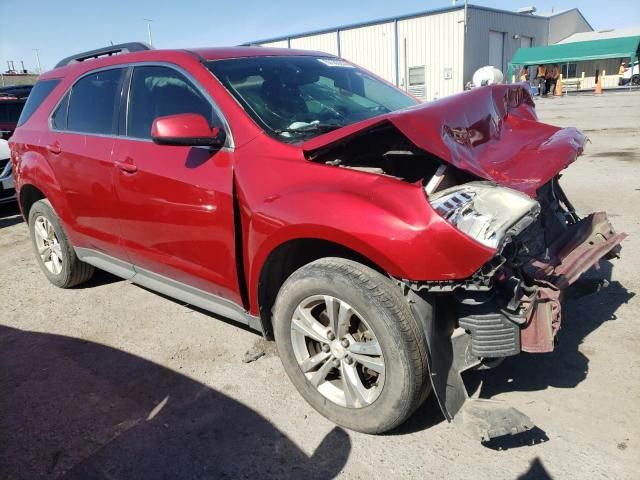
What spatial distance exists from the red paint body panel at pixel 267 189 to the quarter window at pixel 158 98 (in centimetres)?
9

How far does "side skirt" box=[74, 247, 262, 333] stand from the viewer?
10.1 feet

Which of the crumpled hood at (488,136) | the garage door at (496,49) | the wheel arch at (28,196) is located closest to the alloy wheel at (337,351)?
the crumpled hood at (488,136)

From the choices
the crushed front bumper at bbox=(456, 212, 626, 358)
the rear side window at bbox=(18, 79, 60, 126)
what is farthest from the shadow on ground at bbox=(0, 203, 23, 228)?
the crushed front bumper at bbox=(456, 212, 626, 358)

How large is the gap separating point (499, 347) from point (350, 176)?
0.99 meters

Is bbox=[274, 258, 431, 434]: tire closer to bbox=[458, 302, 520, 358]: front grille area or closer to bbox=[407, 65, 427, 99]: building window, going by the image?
bbox=[458, 302, 520, 358]: front grille area

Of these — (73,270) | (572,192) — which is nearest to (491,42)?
(572,192)

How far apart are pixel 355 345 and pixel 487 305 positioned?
64cm

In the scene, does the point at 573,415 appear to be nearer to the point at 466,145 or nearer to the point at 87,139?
the point at 466,145

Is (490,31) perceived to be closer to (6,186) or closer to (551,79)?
(551,79)

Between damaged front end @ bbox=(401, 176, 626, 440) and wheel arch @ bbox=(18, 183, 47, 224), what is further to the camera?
wheel arch @ bbox=(18, 183, 47, 224)

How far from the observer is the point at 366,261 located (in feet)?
8.26

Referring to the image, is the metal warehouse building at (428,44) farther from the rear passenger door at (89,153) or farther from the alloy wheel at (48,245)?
the rear passenger door at (89,153)

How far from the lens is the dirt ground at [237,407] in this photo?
2377 mm

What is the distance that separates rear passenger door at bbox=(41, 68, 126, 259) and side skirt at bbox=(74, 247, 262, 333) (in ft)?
0.29
